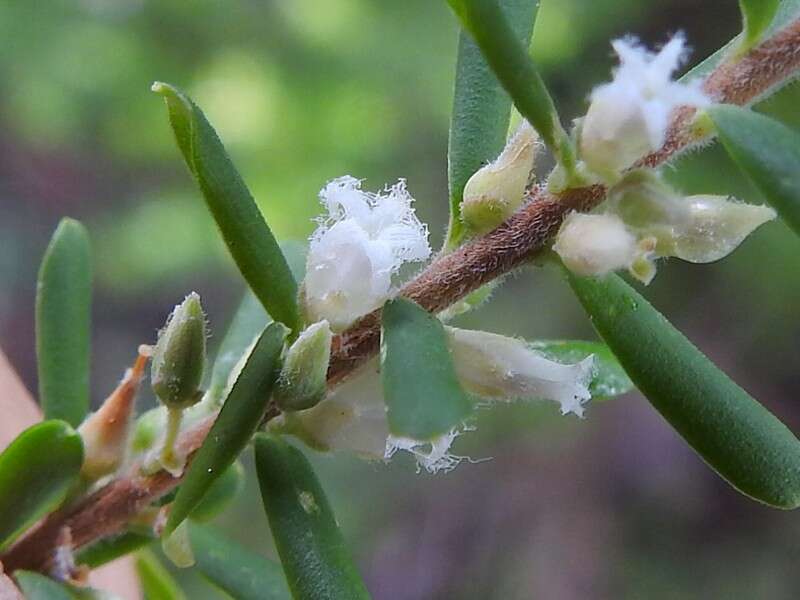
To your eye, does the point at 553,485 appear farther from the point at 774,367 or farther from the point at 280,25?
→ the point at 280,25

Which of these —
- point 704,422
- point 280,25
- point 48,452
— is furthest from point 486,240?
point 280,25

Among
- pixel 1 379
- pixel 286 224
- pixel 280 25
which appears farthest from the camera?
pixel 280 25

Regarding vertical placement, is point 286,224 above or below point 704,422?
above

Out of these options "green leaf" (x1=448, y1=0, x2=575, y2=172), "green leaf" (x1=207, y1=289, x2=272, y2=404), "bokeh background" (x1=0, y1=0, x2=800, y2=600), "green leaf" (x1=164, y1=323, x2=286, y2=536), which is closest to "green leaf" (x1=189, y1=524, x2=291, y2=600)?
"green leaf" (x1=207, y1=289, x2=272, y2=404)

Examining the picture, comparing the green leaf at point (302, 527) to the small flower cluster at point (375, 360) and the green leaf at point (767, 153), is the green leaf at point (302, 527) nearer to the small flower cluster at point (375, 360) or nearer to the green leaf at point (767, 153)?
the small flower cluster at point (375, 360)

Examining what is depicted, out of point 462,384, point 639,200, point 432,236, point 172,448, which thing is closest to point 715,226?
point 639,200

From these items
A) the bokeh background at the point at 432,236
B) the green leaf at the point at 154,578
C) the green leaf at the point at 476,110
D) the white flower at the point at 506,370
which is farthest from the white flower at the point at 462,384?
the bokeh background at the point at 432,236
